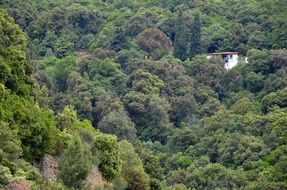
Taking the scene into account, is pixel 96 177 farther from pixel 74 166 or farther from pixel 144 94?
pixel 144 94

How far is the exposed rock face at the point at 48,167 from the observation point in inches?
842

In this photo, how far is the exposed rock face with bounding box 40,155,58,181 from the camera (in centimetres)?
2138

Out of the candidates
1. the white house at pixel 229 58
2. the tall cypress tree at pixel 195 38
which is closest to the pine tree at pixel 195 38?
the tall cypress tree at pixel 195 38

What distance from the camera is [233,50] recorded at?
64.9 metres

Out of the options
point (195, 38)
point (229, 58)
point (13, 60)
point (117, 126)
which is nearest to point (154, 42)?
point (195, 38)

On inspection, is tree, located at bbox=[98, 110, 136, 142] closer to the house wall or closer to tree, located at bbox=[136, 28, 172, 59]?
tree, located at bbox=[136, 28, 172, 59]

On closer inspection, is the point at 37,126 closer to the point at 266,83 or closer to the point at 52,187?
the point at 52,187

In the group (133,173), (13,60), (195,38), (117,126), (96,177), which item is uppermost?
(13,60)

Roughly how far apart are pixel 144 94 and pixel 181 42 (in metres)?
13.2

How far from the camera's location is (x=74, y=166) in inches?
705

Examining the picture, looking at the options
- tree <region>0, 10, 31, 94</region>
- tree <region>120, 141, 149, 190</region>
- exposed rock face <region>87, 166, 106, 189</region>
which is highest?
tree <region>0, 10, 31, 94</region>

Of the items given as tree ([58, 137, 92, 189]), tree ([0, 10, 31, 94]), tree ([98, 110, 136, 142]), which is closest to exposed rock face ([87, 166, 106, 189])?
tree ([58, 137, 92, 189])

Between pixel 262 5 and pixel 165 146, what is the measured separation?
25327 mm

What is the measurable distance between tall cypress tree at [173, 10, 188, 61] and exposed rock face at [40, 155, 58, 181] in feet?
143
